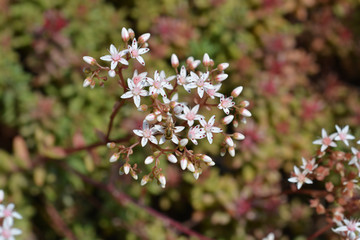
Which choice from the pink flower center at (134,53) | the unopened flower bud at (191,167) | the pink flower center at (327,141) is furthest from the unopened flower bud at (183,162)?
the pink flower center at (327,141)

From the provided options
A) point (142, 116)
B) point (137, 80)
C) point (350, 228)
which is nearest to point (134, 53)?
point (137, 80)

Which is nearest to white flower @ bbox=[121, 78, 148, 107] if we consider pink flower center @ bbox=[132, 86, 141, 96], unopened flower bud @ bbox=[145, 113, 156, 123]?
pink flower center @ bbox=[132, 86, 141, 96]

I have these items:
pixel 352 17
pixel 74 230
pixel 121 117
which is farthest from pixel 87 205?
pixel 352 17

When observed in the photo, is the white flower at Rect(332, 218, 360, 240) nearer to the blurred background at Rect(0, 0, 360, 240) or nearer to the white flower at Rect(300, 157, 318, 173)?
the white flower at Rect(300, 157, 318, 173)

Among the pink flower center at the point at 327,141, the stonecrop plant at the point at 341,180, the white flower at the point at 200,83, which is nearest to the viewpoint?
the white flower at the point at 200,83

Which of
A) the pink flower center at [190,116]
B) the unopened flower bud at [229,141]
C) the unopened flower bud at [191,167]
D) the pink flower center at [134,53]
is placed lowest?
the unopened flower bud at [191,167]

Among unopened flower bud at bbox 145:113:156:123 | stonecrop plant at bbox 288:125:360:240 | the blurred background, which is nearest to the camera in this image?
unopened flower bud at bbox 145:113:156:123

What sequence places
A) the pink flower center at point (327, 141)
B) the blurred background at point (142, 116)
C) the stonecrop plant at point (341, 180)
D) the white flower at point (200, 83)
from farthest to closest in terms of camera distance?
the blurred background at point (142, 116), the pink flower center at point (327, 141), the stonecrop plant at point (341, 180), the white flower at point (200, 83)

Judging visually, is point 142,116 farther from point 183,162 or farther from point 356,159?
point 356,159

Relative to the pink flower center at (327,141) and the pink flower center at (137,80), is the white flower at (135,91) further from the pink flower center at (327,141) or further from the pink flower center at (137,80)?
the pink flower center at (327,141)
